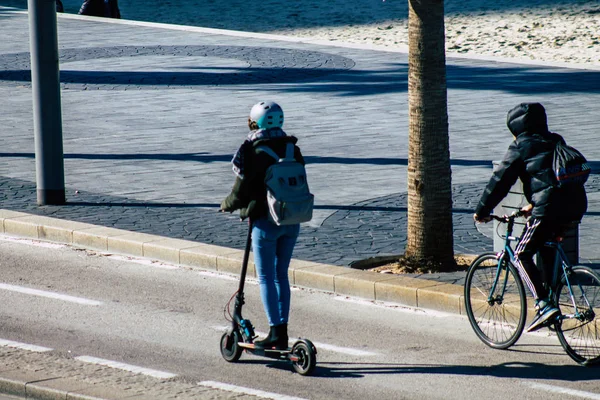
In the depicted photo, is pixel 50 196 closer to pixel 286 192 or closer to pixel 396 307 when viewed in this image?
pixel 396 307

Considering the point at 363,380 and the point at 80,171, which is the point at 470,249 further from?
the point at 80,171

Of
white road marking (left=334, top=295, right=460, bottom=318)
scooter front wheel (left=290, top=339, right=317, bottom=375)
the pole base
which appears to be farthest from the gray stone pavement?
scooter front wheel (left=290, top=339, right=317, bottom=375)

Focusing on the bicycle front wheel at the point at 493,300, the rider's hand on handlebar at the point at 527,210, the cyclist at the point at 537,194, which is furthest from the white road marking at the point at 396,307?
the rider's hand on handlebar at the point at 527,210

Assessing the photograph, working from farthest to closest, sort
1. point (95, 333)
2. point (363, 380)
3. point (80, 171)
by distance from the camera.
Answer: point (80, 171)
point (95, 333)
point (363, 380)

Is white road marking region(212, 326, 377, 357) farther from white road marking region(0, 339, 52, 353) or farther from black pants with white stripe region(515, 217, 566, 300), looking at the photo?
white road marking region(0, 339, 52, 353)

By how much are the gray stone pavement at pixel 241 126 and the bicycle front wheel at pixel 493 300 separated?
2017mm

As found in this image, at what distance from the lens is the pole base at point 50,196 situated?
13.1 m

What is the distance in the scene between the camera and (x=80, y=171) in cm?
1501

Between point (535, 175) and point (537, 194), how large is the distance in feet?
0.42

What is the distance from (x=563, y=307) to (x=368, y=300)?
79.6 inches

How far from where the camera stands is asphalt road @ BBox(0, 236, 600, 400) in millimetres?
7680

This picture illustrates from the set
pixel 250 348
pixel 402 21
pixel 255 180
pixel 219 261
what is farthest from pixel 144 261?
pixel 402 21

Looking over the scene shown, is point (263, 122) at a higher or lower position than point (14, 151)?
higher

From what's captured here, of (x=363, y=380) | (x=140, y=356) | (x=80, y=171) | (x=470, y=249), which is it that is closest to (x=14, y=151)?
(x=80, y=171)
